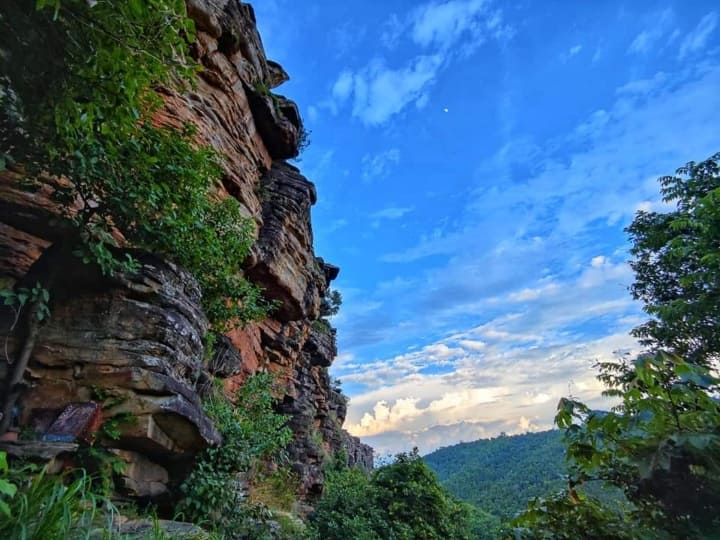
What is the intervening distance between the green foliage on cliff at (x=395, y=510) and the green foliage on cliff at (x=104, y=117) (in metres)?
9.49

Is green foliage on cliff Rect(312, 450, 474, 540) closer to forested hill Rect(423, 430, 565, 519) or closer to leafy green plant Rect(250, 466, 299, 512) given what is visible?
leafy green plant Rect(250, 466, 299, 512)

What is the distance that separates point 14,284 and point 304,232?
11.1 m

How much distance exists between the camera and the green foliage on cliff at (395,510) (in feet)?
36.4

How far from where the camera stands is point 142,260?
5.45 metres

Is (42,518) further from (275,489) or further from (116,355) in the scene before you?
(275,489)

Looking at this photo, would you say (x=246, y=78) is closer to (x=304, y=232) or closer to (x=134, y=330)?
(x=304, y=232)

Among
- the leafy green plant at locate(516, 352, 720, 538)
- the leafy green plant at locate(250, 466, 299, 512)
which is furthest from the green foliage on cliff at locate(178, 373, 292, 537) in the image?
the leafy green plant at locate(516, 352, 720, 538)

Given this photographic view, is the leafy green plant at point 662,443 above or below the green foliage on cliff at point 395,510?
above

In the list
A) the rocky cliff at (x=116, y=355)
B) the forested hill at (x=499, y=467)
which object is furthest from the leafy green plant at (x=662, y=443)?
the forested hill at (x=499, y=467)

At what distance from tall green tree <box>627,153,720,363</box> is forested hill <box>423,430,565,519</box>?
28.0 meters

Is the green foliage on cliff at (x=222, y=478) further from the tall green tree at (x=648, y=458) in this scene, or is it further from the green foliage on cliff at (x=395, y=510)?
the green foliage on cliff at (x=395, y=510)

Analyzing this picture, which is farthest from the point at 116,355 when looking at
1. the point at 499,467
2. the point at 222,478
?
the point at 499,467

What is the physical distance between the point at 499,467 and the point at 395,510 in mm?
82091

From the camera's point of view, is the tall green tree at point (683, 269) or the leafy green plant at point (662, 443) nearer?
the leafy green plant at point (662, 443)
